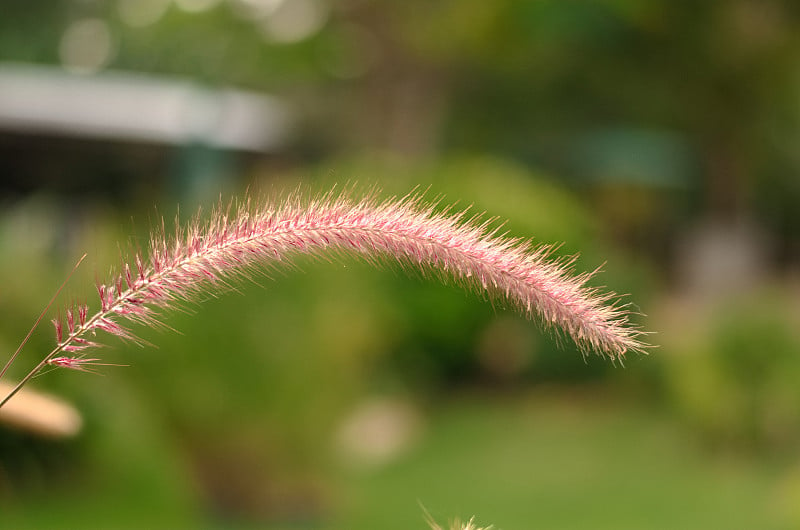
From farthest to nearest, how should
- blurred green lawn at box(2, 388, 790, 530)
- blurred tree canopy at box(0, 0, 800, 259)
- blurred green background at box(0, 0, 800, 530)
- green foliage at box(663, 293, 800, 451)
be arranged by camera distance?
blurred tree canopy at box(0, 0, 800, 259) < green foliage at box(663, 293, 800, 451) < blurred green lawn at box(2, 388, 790, 530) < blurred green background at box(0, 0, 800, 530)

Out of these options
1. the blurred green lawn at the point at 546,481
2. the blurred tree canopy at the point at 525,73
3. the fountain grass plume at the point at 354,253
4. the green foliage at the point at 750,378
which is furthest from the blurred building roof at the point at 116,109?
the fountain grass plume at the point at 354,253

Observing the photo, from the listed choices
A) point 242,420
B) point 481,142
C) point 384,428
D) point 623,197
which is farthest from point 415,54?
point 242,420

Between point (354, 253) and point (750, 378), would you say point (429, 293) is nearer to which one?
point (750, 378)

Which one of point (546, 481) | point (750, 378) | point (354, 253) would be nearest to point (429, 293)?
point (546, 481)

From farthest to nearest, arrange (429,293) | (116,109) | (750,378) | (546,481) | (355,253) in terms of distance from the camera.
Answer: (116,109)
(429,293)
(750,378)
(546,481)
(355,253)

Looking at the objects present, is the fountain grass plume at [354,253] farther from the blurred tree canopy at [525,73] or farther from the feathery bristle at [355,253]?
the blurred tree canopy at [525,73]

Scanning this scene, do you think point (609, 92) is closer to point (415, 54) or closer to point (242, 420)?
point (415, 54)

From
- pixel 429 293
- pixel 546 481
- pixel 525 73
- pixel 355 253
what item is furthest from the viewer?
pixel 525 73

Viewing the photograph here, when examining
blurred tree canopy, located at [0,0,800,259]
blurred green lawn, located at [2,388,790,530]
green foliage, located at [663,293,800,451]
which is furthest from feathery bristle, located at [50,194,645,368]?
blurred tree canopy, located at [0,0,800,259]

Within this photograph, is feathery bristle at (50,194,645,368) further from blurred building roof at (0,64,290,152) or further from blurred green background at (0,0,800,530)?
blurred building roof at (0,64,290,152)
